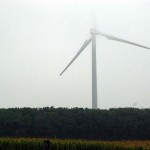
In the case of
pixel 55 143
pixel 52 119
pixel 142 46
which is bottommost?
pixel 55 143

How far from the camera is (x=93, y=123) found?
8512 centimetres

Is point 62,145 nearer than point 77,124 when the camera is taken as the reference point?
Yes

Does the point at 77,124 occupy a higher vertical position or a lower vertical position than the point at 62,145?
higher

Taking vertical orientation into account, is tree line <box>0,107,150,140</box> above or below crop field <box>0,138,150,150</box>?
above

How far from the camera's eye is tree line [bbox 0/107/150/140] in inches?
3211

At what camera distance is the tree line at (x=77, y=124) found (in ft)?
268

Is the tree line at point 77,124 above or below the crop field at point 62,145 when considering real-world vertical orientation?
above

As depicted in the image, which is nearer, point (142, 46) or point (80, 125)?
point (142, 46)

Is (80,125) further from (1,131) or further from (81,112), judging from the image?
(1,131)

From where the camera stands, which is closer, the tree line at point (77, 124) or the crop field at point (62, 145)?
the crop field at point (62, 145)

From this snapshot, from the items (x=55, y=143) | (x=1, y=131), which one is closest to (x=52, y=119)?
(x=1, y=131)

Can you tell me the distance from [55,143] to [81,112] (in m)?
46.4

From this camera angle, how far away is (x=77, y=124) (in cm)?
8412

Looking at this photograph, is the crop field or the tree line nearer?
the crop field
